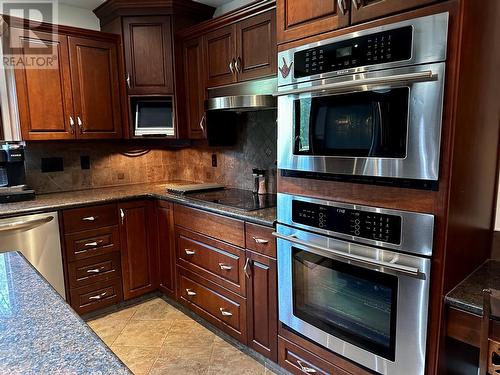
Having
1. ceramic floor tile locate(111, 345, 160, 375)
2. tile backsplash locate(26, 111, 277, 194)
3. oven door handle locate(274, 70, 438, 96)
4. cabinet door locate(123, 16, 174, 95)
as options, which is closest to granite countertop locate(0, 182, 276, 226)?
tile backsplash locate(26, 111, 277, 194)

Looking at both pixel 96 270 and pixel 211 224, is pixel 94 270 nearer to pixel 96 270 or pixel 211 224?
pixel 96 270

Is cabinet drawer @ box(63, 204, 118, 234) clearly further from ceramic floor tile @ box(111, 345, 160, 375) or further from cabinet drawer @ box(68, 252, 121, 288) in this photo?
ceramic floor tile @ box(111, 345, 160, 375)

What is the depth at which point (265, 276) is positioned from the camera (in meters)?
1.93

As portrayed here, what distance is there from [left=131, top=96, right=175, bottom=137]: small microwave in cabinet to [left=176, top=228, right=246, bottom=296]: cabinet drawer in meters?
0.95

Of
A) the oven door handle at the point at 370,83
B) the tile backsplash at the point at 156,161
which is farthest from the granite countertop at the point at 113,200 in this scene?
the oven door handle at the point at 370,83

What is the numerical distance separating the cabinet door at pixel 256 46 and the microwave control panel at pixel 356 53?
645 mm

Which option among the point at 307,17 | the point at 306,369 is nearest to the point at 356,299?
the point at 306,369

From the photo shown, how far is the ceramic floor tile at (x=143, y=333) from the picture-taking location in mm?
2373

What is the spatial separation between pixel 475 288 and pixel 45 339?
4.53 feet

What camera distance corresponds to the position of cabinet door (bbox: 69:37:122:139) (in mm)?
2758

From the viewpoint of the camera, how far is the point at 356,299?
→ 4.92ft

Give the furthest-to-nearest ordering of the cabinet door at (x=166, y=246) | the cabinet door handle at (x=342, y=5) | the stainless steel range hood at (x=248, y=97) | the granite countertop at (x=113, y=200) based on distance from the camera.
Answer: the cabinet door at (x=166, y=246)
the stainless steel range hood at (x=248, y=97)
the granite countertop at (x=113, y=200)
the cabinet door handle at (x=342, y=5)

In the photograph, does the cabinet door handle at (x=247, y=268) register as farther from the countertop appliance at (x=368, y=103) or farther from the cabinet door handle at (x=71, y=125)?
the cabinet door handle at (x=71, y=125)

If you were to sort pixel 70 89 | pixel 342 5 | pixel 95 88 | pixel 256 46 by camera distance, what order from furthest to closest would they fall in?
pixel 95 88 < pixel 70 89 < pixel 256 46 < pixel 342 5
